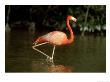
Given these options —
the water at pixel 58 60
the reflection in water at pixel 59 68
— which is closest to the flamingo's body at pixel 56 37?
A: the water at pixel 58 60

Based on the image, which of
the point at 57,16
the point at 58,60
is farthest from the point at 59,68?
the point at 57,16

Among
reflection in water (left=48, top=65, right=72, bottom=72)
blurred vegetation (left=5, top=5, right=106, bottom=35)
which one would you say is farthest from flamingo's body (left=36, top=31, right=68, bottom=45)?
blurred vegetation (left=5, top=5, right=106, bottom=35)

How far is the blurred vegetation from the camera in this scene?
19.5 metres

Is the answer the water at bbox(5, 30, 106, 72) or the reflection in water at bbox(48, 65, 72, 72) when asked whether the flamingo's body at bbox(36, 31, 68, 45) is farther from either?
the reflection in water at bbox(48, 65, 72, 72)

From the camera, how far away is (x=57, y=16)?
21375mm

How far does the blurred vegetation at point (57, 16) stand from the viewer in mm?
19484

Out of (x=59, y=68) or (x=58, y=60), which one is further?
(x=58, y=60)

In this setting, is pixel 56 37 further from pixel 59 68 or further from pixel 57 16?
pixel 57 16

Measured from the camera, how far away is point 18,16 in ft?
74.1

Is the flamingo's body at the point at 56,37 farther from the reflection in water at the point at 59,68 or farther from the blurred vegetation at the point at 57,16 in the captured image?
the blurred vegetation at the point at 57,16

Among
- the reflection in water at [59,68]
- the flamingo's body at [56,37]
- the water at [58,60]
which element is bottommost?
the reflection in water at [59,68]
